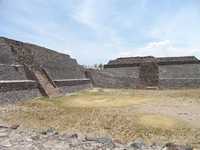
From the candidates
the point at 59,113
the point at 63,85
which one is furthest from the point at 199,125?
the point at 63,85

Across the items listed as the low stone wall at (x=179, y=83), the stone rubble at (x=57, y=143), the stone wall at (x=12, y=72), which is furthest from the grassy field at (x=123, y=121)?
the low stone wall at (x=179, y=83)

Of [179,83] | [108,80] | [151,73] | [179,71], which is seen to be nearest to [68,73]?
[108,80]

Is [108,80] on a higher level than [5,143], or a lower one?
higher

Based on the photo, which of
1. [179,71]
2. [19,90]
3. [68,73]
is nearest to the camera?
[19,90]

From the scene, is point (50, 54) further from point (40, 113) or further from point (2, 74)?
point (40, 113)

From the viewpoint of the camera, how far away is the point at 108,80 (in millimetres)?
32625

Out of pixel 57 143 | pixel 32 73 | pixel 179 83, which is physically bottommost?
pixel 57 143

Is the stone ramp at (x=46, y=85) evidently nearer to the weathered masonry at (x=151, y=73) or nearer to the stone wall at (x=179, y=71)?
the weathered masonry at (x=151, y=73)

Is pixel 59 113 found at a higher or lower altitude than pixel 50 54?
lower

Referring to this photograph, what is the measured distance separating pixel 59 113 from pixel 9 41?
35.7 ft

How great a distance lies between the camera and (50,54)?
27.4 metres

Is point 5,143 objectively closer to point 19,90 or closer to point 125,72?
point 19,90

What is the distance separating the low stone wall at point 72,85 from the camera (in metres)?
23.8

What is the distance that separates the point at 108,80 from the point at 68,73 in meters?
6.19
